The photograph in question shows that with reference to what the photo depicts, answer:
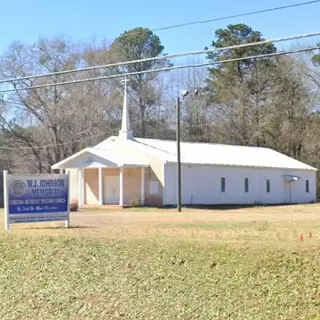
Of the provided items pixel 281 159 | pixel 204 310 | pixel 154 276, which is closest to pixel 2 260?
pixel 154 276

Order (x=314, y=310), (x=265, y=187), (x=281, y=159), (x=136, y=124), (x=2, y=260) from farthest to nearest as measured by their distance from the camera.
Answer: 1. (x=136, y=124)
2. (x=281, y=159)
3. (x=265, y=187)
4. (x=2, y=260)
5. (x=314, y=310)

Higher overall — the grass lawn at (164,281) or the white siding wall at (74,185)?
the white siding wall at (74,185)

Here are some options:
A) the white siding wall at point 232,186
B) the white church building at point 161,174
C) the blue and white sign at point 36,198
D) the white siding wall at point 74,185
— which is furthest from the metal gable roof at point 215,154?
the blue and white sign at point 36,198

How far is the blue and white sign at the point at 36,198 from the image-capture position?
16.5m

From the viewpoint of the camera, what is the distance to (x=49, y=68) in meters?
57.5

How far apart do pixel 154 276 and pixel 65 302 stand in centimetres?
141

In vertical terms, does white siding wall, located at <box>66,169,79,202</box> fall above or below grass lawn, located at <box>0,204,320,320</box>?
above

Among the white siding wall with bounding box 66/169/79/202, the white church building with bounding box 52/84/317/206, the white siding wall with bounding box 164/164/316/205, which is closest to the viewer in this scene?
the white church building with bounding box 52/84/317/206

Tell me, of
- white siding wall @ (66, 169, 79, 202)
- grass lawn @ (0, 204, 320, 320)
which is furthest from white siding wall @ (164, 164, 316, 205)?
grass lawn @ (0, 204, 320, 320)

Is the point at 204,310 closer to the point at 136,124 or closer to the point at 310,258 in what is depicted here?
the point at 310,258

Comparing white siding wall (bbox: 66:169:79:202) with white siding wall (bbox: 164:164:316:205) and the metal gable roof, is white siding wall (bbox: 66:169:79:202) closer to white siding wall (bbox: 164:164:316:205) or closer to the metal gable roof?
the metal gable roof

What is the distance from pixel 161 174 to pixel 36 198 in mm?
25844

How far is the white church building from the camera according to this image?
140 feet

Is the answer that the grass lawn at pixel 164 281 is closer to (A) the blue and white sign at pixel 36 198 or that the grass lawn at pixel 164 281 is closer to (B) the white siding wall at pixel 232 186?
(A) the blue and white sign at pixel 36 198
